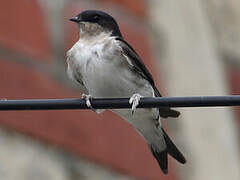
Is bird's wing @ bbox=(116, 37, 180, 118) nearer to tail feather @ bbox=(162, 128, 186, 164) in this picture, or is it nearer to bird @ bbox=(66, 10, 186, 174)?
bird @ bbox=(66, 10, 186, 174)

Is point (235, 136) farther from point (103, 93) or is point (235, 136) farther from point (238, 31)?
point (103, 93)

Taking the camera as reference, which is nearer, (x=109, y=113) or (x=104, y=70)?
(x=104, y=70)

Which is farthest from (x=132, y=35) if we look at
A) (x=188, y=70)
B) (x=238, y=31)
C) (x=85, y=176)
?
(x=238, y=31)

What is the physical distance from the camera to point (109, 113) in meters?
4.15

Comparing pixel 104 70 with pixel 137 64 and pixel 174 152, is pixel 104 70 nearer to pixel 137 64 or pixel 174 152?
pixel 137 64

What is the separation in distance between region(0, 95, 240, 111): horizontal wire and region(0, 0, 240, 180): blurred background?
1.20 m

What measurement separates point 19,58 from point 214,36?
70.9 inches

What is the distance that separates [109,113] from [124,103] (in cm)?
178

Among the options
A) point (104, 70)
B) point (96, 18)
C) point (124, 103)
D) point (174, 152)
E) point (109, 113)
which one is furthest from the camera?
point (109, 113)

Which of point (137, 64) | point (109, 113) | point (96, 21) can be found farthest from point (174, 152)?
point (109, 113)

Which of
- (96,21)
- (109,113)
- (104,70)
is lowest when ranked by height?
(109,113)

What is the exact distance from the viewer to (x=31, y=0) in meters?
4.04

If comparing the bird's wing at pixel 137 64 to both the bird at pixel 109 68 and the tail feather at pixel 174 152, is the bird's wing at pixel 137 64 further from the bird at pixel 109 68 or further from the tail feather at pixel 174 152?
the tail feather at pixel 174 152

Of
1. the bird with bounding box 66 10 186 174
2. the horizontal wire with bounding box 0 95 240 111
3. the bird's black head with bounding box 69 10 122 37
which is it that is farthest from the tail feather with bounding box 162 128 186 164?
the horizontal wire with bounding box 0 95 240 111
